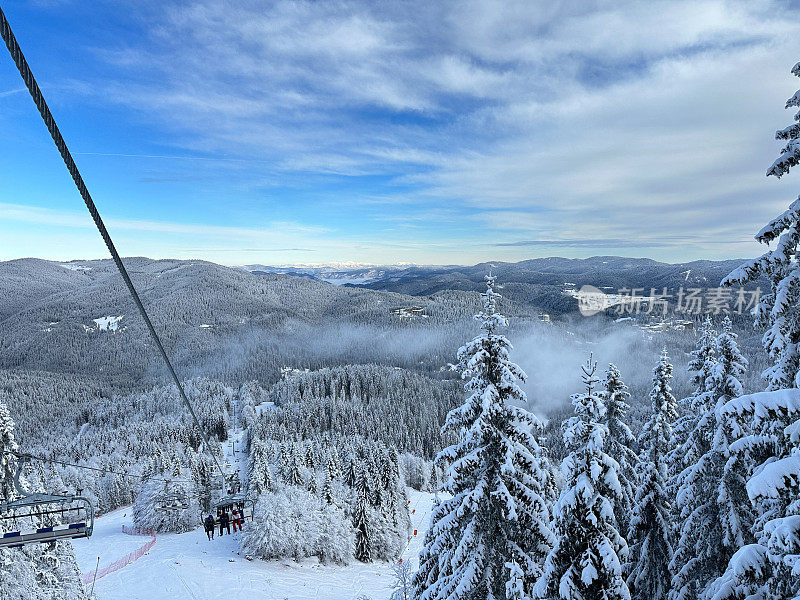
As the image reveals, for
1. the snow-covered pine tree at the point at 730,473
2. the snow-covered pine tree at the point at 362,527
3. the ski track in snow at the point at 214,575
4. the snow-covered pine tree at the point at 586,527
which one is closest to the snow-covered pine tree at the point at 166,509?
the ski track in snow at the point at 214,575

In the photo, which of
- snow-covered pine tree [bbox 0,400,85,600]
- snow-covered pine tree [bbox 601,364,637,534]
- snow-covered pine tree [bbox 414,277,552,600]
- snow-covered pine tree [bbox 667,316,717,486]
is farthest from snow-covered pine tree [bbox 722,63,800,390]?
snow-covered pine tree [bbox 0,400,85,600]

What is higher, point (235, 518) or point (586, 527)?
point (586, 527)

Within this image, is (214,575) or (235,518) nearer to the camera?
(214,575)

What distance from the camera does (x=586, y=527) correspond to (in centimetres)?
973

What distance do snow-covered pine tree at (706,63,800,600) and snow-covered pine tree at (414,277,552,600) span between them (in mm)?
4229

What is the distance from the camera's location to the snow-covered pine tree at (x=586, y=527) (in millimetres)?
9352

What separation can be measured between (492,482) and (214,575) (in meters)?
35.5

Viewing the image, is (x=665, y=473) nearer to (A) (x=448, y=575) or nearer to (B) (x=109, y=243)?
(A) (x=448, y=575)

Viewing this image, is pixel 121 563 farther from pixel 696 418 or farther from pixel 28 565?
pixel 696 418

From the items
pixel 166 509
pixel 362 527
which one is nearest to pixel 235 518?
pixel 362 527

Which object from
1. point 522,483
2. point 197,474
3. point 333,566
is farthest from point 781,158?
point 197,474

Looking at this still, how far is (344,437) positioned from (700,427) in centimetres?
10626

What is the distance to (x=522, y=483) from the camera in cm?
1088

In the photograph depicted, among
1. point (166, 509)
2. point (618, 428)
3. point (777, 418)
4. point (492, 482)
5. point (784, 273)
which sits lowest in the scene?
point (166, 509)
